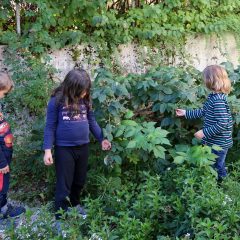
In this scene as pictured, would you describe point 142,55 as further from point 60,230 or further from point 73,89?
point 60,230

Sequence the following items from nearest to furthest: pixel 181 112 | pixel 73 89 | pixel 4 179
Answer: pixel 73 89, pixel 4 179, pixel 181 112

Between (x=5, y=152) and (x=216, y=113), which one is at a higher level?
(x=216, y=113)

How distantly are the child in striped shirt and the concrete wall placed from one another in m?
1.73

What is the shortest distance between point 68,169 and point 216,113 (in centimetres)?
143

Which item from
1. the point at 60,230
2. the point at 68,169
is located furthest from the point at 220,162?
the point at 60,230

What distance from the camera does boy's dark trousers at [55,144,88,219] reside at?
365 cm

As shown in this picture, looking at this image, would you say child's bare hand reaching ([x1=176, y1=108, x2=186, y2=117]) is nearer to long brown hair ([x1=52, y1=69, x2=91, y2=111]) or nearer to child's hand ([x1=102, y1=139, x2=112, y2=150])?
child's hand ([x1=102, y1=139, x2=112, y2=150])

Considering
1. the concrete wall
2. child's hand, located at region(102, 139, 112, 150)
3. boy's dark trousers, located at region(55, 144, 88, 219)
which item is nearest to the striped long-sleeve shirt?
child's hand, located at region(102, 139, 112, 150)

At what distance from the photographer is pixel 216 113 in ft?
12.9

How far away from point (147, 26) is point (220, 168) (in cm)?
242

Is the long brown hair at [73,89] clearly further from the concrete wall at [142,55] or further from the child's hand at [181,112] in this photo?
the concrete wall at [142,55]

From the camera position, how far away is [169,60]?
614 centimetres

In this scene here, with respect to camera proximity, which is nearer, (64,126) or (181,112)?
(64,126)

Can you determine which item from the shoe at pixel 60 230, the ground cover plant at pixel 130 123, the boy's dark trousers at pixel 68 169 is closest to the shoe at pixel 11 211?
the ground cover plant at pixel 130 123
